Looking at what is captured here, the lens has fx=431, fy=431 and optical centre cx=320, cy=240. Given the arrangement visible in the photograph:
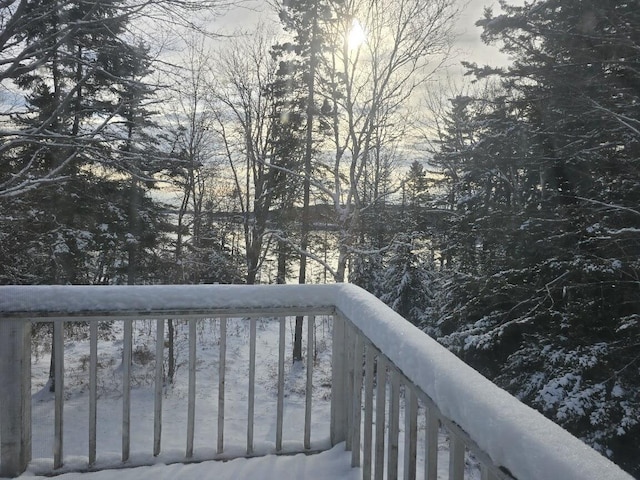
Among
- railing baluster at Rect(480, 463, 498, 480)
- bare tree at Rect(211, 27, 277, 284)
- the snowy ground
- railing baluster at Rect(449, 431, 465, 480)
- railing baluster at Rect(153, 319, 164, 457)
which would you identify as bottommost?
the snowy ground

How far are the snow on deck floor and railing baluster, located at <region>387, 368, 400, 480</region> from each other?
54cm

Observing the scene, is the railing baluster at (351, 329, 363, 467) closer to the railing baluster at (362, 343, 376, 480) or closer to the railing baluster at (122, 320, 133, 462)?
the railing baluster at (362, 343, 376, 480)

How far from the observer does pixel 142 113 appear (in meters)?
6.23

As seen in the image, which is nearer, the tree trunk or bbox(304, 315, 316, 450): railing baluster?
bbox(304, 315, 316, 450): railing baluster

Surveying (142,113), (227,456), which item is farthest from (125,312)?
(142,113)

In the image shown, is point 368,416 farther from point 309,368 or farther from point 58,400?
point 58,400

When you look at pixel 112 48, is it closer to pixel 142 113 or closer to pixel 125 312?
pixel 142 113

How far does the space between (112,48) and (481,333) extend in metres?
6.89

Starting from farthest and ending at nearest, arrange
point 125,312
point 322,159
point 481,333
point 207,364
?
point 322,159 → point 207,364 → point 481,333 → point 125,312

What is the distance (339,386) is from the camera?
2291mm

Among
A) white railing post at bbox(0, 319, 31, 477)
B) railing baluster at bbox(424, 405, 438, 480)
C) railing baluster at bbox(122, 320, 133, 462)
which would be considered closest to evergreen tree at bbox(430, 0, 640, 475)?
railing baluster at bbox(424, 405, 438, 480)

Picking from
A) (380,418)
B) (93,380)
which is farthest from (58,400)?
(380,418)

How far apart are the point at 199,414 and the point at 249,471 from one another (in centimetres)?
606

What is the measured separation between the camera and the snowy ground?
82.4 inches
